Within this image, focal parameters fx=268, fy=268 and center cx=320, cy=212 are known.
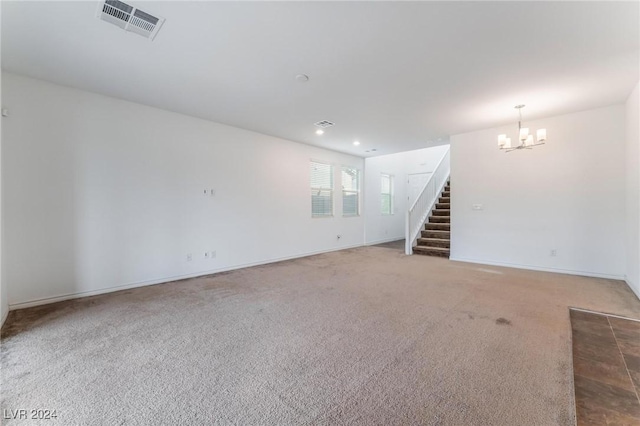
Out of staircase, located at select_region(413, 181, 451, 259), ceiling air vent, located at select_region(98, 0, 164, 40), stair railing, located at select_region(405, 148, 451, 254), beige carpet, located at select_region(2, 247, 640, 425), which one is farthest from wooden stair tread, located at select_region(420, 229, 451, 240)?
ceiling air vent, located at select_region(98, 0, 164, 40)

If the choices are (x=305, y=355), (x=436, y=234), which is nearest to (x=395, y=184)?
(x=436, y=234)

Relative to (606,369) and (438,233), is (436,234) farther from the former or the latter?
(606,369)

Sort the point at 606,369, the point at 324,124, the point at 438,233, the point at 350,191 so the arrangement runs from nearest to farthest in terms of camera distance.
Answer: the point at 606,369
the point at 324,124
the point at 438,233
the point at 350,191

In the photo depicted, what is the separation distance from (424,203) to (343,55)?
562 cm

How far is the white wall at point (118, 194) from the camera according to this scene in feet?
10.7

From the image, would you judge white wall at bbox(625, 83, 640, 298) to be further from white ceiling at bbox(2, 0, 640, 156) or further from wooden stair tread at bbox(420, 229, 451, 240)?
wooden stair tread at bbox(420, 229, 451, 240)

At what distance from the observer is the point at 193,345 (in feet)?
7.75

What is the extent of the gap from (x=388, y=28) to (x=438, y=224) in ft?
19.2

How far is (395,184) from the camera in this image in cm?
969

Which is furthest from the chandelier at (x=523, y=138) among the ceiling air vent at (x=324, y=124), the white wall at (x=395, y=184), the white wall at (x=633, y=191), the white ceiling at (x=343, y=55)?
the white wall at (x=395, y=184)

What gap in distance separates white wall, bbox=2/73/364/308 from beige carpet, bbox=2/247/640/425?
0.52 meters

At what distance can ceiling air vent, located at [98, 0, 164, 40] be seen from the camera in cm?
212

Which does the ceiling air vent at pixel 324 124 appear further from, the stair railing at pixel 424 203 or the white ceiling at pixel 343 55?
the stair railing at pixel 424 203

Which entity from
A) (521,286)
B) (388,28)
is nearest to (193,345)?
(388,28)
